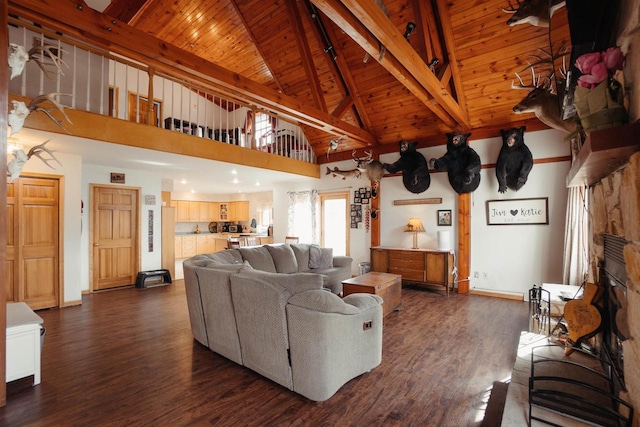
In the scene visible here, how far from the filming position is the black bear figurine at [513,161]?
4.83 meters

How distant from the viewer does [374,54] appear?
122 inches

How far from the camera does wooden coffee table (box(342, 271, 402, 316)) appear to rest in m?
3.90

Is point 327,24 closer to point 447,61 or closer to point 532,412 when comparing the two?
point 447,61

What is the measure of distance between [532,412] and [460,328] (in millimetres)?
2297

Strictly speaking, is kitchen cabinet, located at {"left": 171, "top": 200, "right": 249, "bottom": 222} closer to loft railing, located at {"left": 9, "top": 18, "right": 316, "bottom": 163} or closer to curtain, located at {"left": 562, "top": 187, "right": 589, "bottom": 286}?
loft railing, located at {"left": 9, "top": 18, "right": 316, "bottom": 163}

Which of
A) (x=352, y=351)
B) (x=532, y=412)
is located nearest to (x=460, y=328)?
(x=352, y=351)

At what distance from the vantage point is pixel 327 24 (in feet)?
17.7

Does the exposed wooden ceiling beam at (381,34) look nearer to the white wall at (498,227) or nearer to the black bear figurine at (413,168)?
the black bear figurine at (413,168)

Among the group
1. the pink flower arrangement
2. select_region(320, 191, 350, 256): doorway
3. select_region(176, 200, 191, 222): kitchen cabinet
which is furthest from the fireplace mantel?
select_region(176, 200, 191, 222): kitchen cabinet

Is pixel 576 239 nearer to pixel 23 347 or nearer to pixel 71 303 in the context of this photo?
pixel 23 347

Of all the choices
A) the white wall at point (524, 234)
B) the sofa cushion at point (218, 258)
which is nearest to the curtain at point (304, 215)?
the sofa cushion at point (218, 258)

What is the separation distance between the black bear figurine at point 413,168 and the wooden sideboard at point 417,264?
1.31 metres

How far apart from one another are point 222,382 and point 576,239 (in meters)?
4.92

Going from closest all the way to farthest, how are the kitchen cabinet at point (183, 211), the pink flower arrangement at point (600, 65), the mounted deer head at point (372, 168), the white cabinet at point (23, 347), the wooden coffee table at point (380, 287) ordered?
the pink flower arrangement at point (600, 65)
the white cabinet at point (23, 347)
the wooden coffee table at point (380, 287)
the mounted deer head at point (372, 168)
the kitchen cabinet at point (183, 211)
